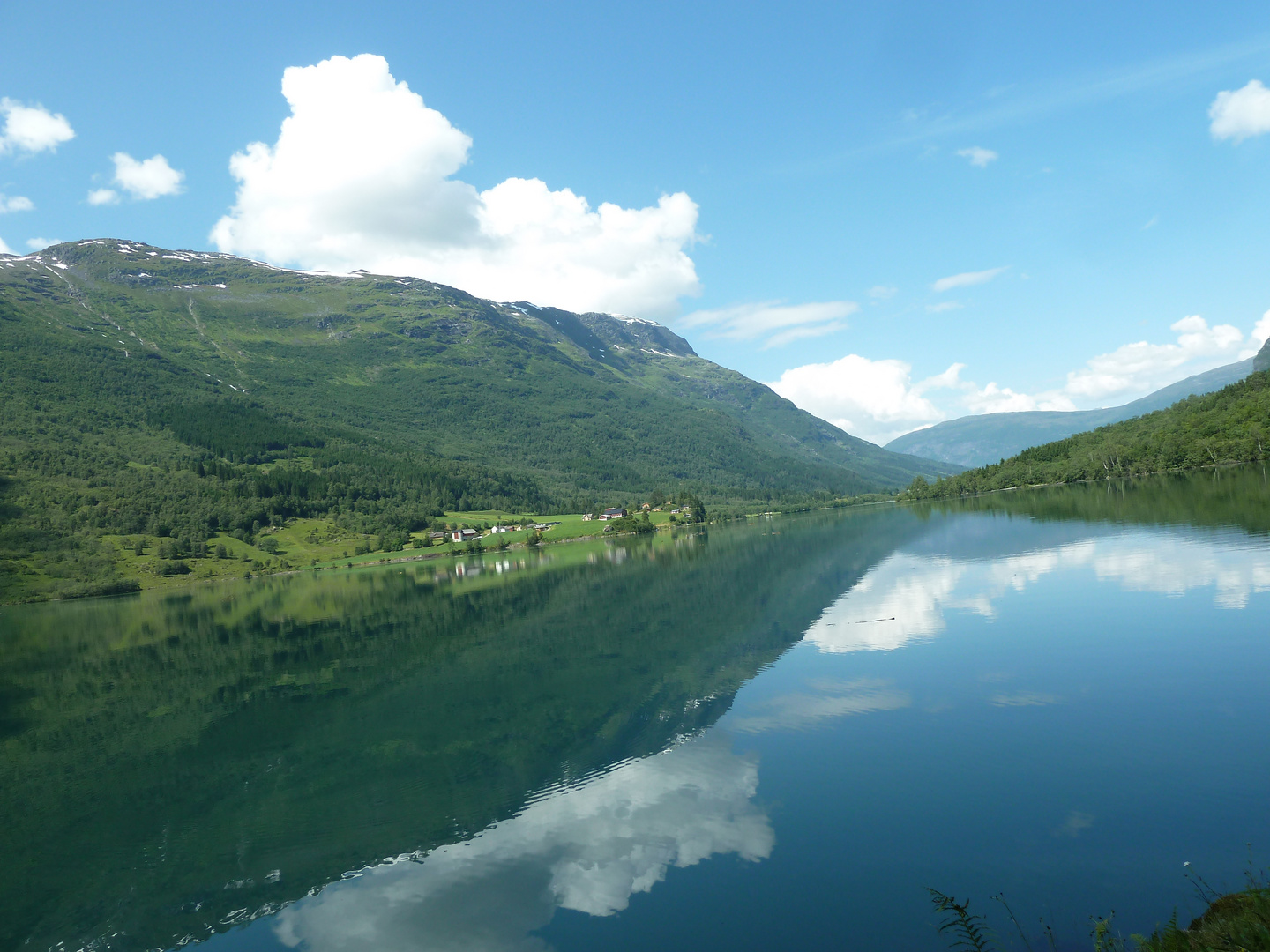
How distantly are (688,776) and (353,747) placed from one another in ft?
49.7

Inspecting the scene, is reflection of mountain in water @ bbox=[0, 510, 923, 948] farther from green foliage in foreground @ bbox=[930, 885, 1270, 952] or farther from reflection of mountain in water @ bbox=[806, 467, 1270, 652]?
green foliage in foreground @ bbox=[930, 885, 1270, 952]

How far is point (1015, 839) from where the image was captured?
1434cm

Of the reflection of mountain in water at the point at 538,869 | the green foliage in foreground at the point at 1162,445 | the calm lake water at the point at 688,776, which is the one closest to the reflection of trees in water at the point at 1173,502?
the green foliage in foreground at the point at 1162,445

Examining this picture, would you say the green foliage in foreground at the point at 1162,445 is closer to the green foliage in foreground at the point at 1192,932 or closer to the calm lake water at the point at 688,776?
the calm lake water at the point at 688,776

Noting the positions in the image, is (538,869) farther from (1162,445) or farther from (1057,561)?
(1162,445)

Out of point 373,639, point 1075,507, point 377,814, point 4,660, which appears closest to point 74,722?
point 373,639

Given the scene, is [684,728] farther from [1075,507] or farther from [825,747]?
[1075,507]

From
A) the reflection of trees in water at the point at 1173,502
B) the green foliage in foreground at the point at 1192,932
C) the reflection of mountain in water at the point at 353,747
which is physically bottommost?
the reflection of mountain in water at the point at 353,747

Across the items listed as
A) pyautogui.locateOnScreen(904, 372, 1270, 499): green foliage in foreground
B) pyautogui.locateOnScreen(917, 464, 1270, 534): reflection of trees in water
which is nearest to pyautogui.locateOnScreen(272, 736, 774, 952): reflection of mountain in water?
pyautogui.locateOnScreen(917, 464, 1270, 534): reflection of trees in water

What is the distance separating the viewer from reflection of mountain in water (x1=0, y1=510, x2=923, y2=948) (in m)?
17.2

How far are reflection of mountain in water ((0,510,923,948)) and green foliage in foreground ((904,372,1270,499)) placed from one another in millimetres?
96816

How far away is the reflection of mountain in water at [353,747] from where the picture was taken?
56.3ft

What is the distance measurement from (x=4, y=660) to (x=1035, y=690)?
277 ft

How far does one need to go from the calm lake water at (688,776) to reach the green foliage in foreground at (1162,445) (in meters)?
88.4
